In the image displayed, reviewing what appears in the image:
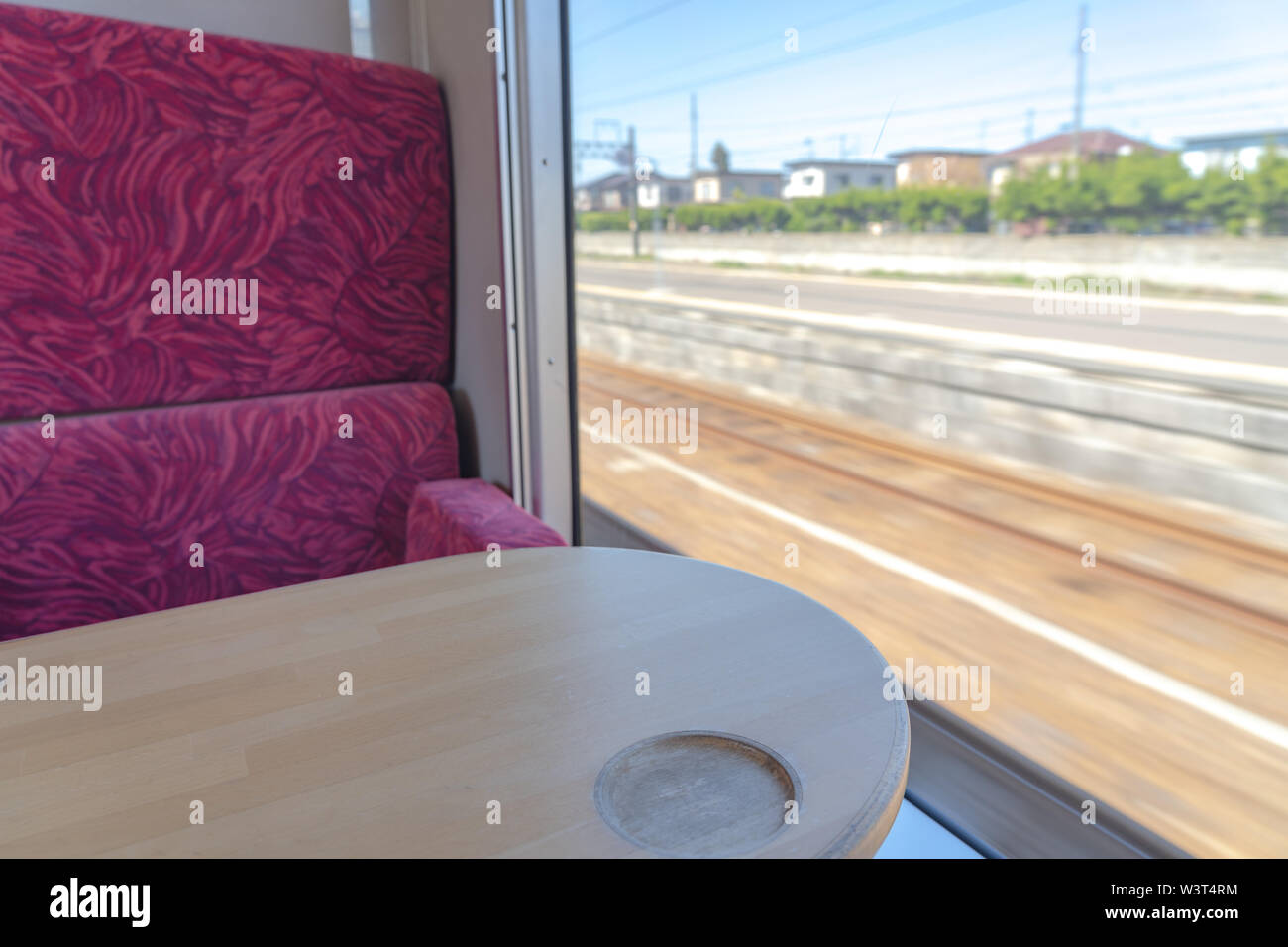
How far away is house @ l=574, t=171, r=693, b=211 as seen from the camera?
7.64ft

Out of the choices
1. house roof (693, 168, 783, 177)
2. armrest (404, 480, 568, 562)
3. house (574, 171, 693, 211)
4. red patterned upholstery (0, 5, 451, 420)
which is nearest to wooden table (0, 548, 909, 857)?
armrest (404, 480, 568, 562)

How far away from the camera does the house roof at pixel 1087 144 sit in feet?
7.18

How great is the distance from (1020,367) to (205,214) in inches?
Answer: 130

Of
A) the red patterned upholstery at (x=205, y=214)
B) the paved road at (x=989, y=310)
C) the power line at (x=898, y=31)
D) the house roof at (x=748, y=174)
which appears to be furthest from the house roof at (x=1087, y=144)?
the red patterned upholstery at (x=205, y=214)

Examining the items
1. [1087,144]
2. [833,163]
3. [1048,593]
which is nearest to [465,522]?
[833,163]

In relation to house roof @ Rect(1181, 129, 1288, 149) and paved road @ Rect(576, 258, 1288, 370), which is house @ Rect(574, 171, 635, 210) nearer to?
paved road @ Rect(576, 258, 1288, 370)

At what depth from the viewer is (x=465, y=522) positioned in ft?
5.32

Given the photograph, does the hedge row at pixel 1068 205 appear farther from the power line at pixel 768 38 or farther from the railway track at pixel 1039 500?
the railway track at pixel 1039 500

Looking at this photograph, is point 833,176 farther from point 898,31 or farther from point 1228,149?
point 1228,149

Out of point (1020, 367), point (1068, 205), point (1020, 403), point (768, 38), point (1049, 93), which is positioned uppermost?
point (768, 38)

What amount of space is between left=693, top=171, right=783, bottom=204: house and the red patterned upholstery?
1.42m

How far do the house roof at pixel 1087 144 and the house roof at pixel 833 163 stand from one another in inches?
19.1

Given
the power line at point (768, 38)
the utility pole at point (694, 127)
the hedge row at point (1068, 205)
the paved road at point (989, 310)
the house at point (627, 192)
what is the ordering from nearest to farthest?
the hedge row at point (1068, 205) → the house at point (627, 192) → the paved road at point (989, 310) → the power line at point (768, 38) → the utility pole at point (694, 127)

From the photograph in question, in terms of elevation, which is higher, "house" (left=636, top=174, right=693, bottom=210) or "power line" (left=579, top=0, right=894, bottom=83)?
"power line" (left=579, top=0, right=894, bottom=83)
